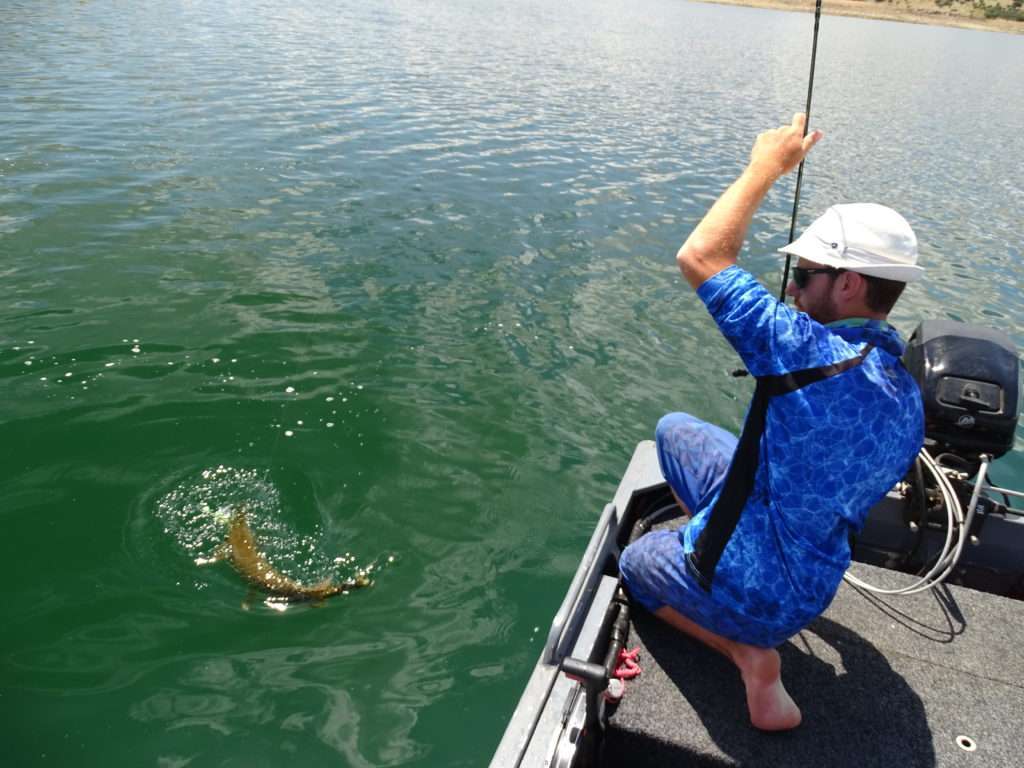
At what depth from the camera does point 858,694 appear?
3.37 m

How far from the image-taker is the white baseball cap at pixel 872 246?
273 cm

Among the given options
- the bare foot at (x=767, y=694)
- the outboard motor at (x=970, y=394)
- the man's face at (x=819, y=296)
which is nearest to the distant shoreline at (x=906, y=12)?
the outboard motor at (x=970, y=394)

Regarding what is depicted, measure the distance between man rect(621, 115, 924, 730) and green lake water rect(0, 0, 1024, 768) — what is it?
6.63ft

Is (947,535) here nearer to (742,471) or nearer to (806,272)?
(742,471)

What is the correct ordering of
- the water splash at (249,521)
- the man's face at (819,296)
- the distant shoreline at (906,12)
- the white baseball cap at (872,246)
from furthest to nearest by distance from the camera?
1. the distant shoreline at (906,12)
2. the water splash at (249,521)
3. the man's face at (819,296)
4. the white baseball cap at (872,246)

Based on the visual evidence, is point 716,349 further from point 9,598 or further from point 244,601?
point 9,598

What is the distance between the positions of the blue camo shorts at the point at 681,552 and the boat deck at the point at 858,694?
0.31 m

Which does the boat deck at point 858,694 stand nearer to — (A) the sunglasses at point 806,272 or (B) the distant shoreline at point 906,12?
(A) the sunglasses at point 806,272

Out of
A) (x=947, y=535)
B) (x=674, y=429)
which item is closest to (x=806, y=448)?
(x=674, y=429)

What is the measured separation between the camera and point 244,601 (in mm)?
5082

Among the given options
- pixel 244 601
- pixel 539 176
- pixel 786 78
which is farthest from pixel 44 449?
pixel 786 78

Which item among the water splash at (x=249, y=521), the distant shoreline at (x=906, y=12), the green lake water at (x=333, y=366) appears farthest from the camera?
the distant shoreline at (x=906, y=12)

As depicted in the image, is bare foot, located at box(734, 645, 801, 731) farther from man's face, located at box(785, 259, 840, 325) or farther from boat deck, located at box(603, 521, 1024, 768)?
man's face, located at box(785, 259, 840, 325)

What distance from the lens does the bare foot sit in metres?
3.11
